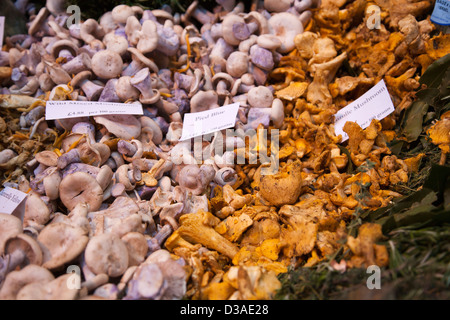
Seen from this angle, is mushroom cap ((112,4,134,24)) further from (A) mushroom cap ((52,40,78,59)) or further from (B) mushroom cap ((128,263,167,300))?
(B) mushroom cap ((128,263,167,300))

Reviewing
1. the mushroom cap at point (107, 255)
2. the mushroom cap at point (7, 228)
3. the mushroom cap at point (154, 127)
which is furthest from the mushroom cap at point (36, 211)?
the mushroom cap at point (154, 127)

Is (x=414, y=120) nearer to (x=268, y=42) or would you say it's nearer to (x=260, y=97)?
(x=260, y=97)

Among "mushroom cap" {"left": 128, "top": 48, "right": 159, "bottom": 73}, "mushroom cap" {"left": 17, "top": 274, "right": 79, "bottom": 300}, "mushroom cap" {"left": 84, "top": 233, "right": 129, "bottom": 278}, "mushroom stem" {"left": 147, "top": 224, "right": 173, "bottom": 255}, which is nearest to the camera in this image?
"mushroom cap" {"left": 17, "top": 274, "right": 79, "bottom": 300}

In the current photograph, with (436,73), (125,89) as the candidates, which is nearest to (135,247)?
(125,89)

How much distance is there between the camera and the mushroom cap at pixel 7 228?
4.06 feet

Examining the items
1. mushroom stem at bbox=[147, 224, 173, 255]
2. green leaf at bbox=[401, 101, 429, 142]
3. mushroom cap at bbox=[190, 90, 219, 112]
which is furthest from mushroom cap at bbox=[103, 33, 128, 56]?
green leaf at bbox=[401, 101, 429, 142]

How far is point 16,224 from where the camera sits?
1.29m

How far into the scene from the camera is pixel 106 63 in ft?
6.70

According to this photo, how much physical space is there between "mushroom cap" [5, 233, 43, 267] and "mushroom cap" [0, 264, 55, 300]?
56 mm

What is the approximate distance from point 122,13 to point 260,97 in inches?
47.8

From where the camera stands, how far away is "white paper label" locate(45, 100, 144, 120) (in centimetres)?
185

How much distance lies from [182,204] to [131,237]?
34cm

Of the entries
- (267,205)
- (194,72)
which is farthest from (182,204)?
(194,72)
